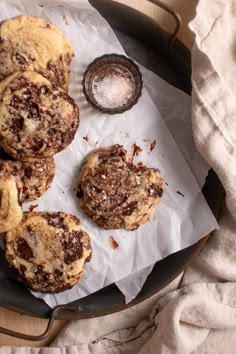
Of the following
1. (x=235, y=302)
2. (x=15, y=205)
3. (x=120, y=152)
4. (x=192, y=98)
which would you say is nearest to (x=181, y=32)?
(x=192, y=98)

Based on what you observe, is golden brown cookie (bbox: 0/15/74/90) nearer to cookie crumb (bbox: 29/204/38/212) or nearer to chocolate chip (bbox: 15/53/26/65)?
chocolate chip (bbox: 15/53/26/65)

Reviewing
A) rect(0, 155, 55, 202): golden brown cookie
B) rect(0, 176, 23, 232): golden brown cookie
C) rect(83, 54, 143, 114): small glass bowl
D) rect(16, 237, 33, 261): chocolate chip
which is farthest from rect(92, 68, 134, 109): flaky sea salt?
rect(16, 237, 33, 261): chocolate chip

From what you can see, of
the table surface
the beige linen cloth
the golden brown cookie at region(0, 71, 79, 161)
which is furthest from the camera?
the table surface

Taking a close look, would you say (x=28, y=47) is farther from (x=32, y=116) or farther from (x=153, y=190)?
(x=153, y=190)

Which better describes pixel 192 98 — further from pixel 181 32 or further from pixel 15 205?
pixel 15 205

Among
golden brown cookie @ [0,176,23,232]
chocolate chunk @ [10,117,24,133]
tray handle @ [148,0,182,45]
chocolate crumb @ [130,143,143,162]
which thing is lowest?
golden brown cookie @ [0,176,23,232]

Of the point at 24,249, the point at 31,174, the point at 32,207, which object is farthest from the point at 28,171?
the point at 24,249
